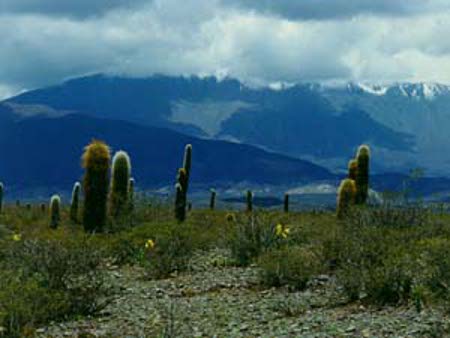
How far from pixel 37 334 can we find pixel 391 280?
198 inches

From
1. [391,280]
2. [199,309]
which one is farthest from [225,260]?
[391,280]

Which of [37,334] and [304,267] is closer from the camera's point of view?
[37,334]

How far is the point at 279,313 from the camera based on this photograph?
14.2 meters

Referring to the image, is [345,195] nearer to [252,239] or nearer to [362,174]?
[362,174]

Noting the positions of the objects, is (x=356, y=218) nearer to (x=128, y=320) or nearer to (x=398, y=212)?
(x=398, y=212)

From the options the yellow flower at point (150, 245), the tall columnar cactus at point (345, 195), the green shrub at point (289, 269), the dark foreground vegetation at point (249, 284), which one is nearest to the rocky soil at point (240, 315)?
the dark foreground vegetation at point (249, 284)

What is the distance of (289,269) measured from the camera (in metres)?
16.4

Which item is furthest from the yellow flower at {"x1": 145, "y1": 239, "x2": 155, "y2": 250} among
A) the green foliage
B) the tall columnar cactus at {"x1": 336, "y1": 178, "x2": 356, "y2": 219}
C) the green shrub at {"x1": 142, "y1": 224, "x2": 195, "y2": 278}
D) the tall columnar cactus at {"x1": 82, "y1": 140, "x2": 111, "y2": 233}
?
the tall columnar cactus at {"x1": 336, "y1": 178, "x2": 356, "y2": 219}

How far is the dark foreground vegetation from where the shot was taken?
13180mm

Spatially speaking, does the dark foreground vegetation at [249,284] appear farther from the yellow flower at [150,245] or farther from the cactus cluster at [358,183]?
the cactus cluster at [358,183]

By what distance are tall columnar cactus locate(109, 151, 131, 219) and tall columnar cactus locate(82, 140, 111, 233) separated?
4.31 ft

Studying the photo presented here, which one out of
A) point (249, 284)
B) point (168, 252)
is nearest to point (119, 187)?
point (168, 252)

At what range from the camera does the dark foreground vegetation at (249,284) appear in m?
13.2

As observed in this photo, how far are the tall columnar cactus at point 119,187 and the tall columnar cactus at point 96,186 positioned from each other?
1.31 meters
